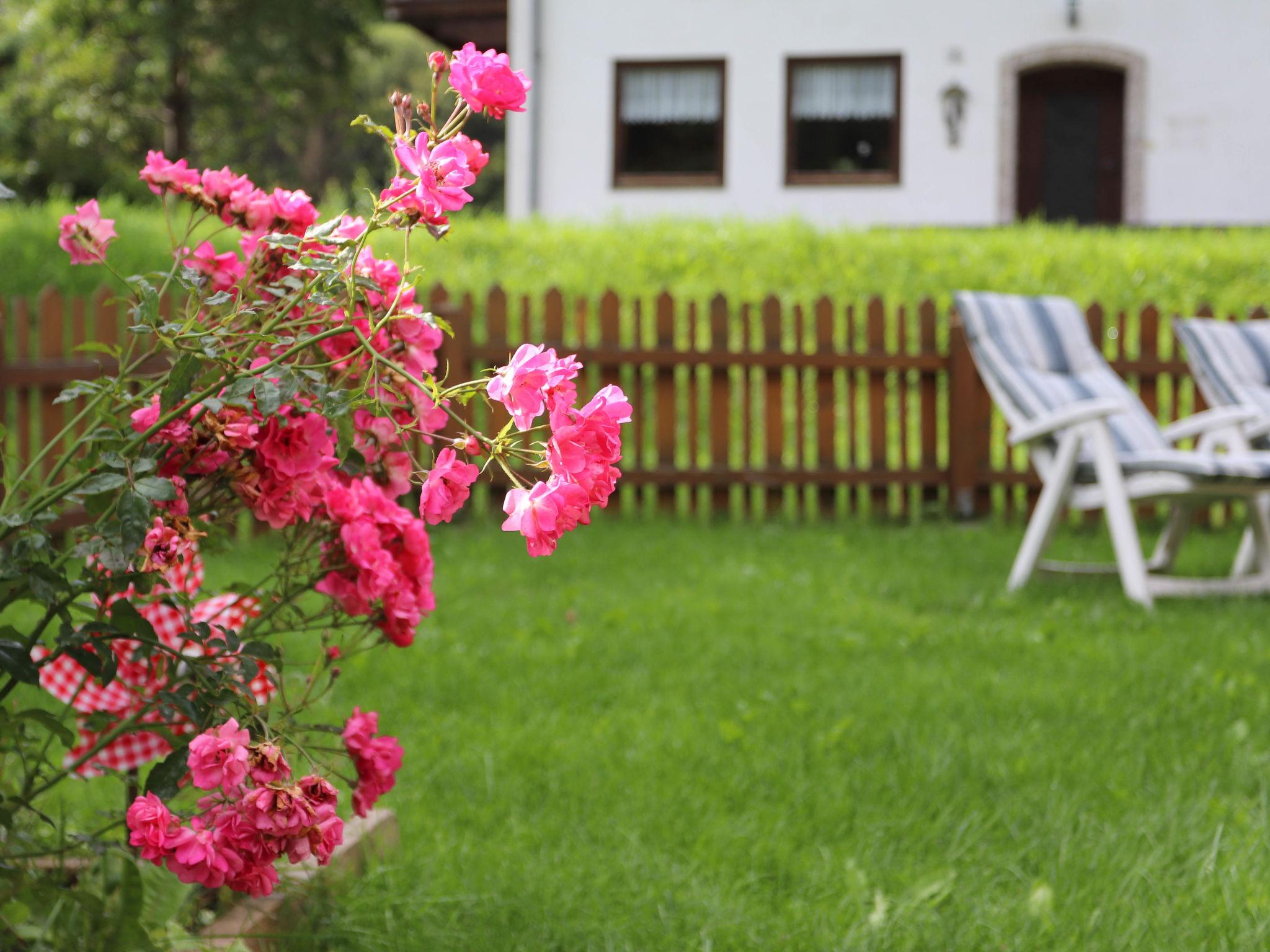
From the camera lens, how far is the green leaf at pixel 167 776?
4.14 ft

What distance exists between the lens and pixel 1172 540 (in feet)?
16.2

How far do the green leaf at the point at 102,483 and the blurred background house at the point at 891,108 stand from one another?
1166 centimetres

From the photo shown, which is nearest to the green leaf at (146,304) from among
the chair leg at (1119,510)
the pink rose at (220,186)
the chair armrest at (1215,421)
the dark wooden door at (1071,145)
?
the pink rose at (220,186)

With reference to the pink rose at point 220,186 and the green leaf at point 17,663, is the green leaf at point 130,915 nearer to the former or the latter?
the green leaf at point 17,663

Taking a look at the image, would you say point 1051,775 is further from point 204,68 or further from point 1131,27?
point 204,68

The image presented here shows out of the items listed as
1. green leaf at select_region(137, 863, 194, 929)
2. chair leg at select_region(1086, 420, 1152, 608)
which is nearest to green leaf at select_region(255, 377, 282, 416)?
green leaf at select_region(137, 863, 194, 929)

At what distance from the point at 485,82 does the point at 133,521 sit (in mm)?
504

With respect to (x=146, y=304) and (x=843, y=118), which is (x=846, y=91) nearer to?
(x=843, y=118)

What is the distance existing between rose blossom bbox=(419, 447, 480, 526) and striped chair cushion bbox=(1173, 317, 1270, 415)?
15.3 feet

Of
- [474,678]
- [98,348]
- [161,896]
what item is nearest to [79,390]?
[98,348]

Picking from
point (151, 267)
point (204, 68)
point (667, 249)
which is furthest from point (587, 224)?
point (204, 68)

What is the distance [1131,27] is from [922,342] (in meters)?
7.67

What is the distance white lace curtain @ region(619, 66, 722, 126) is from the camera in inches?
523

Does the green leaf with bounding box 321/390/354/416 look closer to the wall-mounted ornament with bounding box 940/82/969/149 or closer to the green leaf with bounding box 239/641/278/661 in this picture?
the green leaf with bounding box 239/641/278/661
